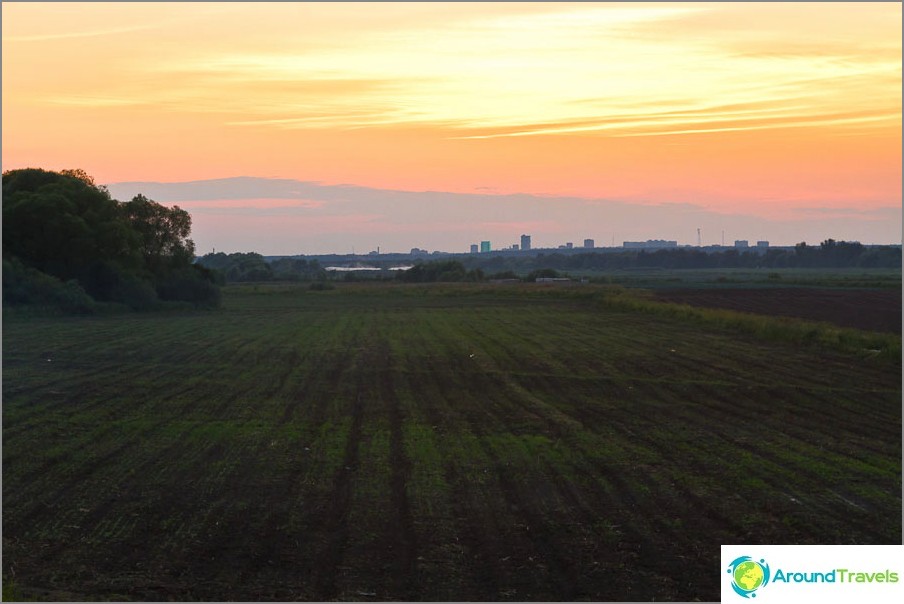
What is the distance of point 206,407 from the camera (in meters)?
19.9

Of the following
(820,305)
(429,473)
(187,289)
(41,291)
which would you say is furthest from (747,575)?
(187,289)

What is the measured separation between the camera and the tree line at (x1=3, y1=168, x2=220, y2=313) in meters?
52.7

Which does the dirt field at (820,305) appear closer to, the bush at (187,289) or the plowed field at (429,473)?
the plowed field at (429,473)

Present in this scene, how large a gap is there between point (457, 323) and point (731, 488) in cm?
3605

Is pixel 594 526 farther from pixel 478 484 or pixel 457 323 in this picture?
pixel 457 323

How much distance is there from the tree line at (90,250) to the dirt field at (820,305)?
1231 inches

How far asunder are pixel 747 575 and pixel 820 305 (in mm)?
54846

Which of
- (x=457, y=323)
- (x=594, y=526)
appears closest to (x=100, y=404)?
(x=594, y=526)

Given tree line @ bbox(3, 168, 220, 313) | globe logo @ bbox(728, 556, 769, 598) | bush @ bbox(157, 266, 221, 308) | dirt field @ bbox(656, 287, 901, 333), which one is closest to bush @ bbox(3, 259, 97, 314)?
tree line @ bbox(3, 168, 220, 313)

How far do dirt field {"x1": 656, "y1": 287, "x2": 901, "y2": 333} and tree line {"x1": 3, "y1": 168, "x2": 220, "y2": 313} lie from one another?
31262 mm

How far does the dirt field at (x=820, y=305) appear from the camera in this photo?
151 feet

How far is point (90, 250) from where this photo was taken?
186 ft

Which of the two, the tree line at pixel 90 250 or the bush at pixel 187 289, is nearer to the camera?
the tree line at pixel 90 250

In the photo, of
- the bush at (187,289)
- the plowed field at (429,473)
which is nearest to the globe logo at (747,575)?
the plowed field at (429,473)
